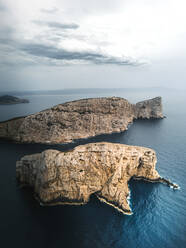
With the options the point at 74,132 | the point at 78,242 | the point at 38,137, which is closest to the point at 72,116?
the point at 74,132

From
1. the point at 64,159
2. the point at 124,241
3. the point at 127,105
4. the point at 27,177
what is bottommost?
the point at 124,241

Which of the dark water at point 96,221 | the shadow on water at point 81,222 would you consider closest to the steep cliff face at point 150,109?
the dark water at point 96,221

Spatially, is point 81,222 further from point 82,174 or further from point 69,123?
point 69,123

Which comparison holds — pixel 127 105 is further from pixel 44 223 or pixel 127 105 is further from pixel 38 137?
pixel 44 223

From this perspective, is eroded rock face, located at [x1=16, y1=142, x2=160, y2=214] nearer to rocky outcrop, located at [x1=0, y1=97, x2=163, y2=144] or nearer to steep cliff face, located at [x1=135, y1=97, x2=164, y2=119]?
rocky outcrop, located at [x1=0, y1=97, x2=163, y2=144]

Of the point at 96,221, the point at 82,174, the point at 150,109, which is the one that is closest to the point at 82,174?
the point at 82,174

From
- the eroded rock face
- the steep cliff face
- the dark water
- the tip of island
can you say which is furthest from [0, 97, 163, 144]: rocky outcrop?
the eroded rock face

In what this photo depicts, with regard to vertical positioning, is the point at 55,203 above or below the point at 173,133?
below
